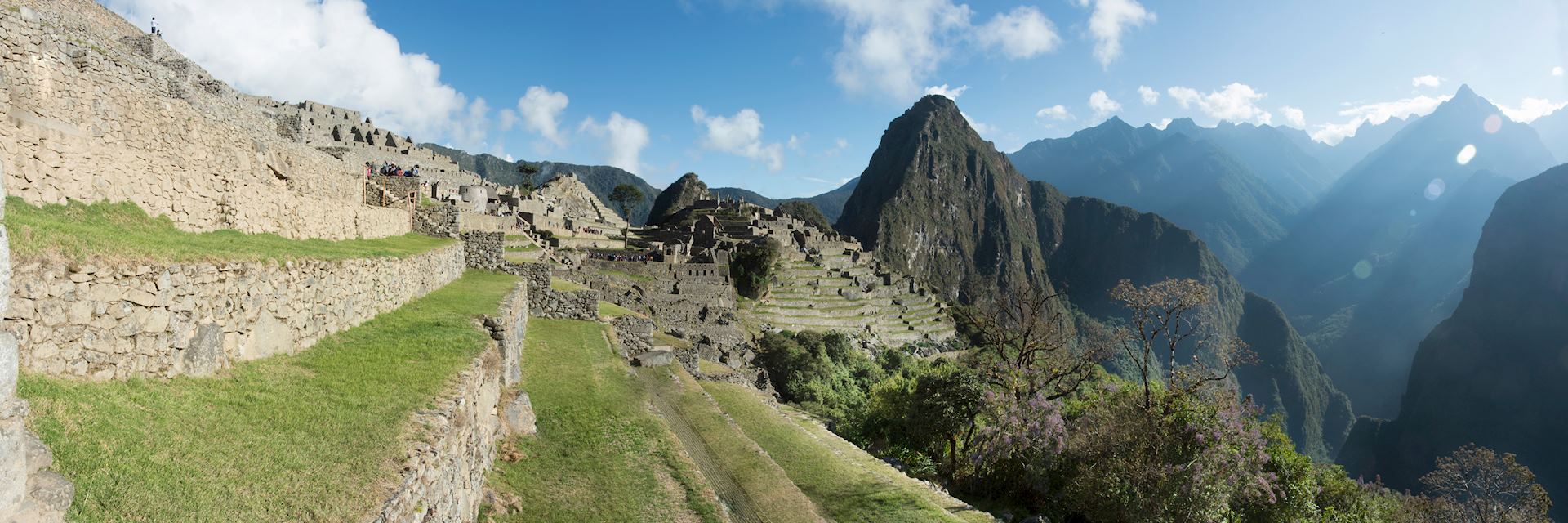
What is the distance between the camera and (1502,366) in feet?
395

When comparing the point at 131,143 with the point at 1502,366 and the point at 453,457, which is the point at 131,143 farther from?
the point at 1502,366

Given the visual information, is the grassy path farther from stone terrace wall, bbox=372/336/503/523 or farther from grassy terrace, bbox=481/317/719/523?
stone terrace wall, bbox=372/336/503/523

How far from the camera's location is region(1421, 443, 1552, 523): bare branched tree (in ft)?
74.8

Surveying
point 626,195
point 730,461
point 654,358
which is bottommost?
point 730,461

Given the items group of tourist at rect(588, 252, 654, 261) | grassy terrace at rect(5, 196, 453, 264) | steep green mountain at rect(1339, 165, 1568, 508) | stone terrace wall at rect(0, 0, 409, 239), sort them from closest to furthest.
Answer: grassy terrace at rect(5, 196, 453, 264), stone terrace wall at rect(0, 0, 409, 239), group of tourist at rect(588, 252, 654, 261), steep green mountain at rect(1339, 165, 1568, 508)

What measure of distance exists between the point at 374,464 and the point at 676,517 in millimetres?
5773

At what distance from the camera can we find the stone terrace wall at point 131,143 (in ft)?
23.5

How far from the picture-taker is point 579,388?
14.1 metres

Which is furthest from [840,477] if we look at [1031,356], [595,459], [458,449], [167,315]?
[167,315]

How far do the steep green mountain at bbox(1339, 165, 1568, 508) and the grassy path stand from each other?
13034 centimetres

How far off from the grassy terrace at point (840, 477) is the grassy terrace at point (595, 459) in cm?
343

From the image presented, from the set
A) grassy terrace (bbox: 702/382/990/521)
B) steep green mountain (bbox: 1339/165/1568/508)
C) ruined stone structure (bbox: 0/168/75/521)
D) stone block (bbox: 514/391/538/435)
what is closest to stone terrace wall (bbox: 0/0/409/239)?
ruined stone structure (bbox: 0/168/75/521)

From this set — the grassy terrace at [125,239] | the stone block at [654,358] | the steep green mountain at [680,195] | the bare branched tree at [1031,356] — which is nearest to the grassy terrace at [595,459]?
the stone block at [654,358]

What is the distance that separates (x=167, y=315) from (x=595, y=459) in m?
6.80
